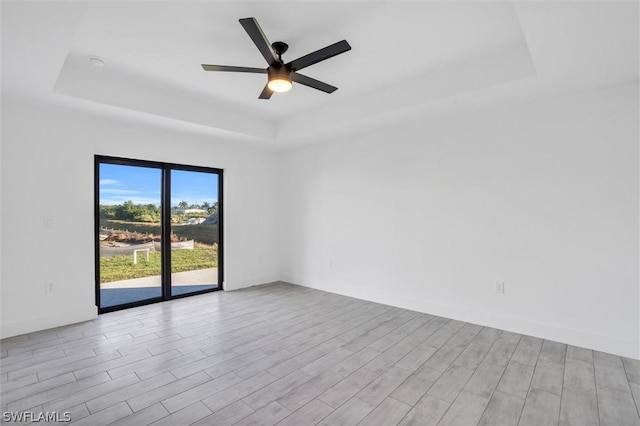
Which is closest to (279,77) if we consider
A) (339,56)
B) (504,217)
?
(339,56)

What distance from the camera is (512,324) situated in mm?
3379

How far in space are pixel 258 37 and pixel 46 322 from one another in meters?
3.69

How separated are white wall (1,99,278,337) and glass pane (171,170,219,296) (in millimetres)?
512

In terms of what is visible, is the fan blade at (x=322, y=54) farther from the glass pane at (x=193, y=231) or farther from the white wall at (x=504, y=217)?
the glass pane at (x=193, y=231)

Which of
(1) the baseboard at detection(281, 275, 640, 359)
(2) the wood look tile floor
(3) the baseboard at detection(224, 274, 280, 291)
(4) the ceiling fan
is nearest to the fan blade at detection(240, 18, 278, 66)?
(4) the ceiling fan

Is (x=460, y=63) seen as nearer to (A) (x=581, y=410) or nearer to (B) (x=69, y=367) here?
(A) (x=581, y=410)

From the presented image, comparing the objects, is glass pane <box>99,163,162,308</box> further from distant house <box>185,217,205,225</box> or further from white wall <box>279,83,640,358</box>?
white wall <box>279,83,640,358</box>

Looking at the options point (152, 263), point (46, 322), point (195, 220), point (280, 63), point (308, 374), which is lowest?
point (308, 374)

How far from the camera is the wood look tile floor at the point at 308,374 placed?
2.04 m

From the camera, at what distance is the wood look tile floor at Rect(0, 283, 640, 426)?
2039 mm

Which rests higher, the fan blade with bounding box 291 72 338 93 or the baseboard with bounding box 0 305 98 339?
the fan blade with bounding box 291 72 338 93

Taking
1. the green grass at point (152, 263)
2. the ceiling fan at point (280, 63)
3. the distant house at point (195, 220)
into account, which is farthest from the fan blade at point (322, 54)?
the green grass at point (152, 263)

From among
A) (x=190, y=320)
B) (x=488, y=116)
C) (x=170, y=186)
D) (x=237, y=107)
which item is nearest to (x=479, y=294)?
(x=488, y=116)

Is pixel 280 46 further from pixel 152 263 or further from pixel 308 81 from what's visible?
pixel 152 263
